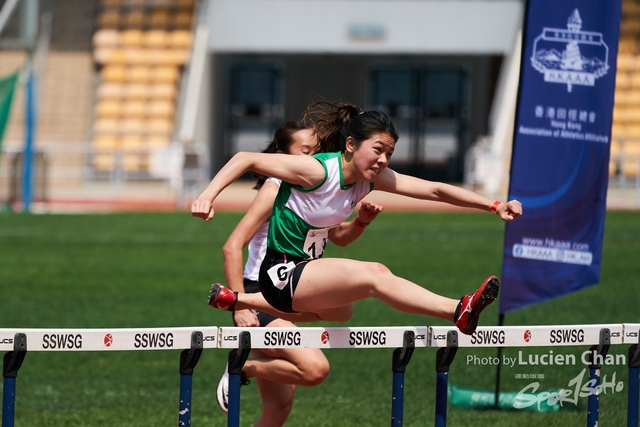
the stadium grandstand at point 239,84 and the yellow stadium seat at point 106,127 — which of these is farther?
the yellow stadium seat at point 106,127

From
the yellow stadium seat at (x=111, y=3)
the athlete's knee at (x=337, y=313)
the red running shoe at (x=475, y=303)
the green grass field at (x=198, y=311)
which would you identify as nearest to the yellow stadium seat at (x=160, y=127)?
the yellow stadium seat at (x=111, y=3)

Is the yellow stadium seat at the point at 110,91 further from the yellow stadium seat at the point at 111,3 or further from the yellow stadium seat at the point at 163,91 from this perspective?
the yellow stadium seat at the point at 111,3

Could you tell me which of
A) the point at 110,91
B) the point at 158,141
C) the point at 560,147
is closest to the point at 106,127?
the point at 110,91

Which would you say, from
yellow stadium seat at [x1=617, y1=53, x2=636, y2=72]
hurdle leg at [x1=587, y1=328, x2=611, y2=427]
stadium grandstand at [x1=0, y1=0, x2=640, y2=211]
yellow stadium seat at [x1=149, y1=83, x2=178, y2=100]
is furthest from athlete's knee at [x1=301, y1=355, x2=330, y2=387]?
yellow stadium seat at [x1=617, y1=53, x2=636, y2=72]

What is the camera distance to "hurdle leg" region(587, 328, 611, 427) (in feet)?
15.2

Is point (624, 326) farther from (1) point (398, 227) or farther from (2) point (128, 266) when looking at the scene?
(1) point (398, 227)

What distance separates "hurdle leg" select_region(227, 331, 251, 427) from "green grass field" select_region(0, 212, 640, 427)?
2249 millimetres

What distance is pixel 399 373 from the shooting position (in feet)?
14.9

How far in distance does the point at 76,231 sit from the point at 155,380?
11.4m

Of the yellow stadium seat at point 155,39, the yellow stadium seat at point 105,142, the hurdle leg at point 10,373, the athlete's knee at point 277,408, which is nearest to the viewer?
the hurdle leg at point 10,373

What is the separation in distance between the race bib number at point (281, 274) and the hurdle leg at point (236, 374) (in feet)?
1.50

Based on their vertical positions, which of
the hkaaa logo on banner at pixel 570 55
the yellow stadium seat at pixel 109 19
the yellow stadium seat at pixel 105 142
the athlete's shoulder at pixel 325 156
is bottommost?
the yellow stadium seat at pixel 105 142

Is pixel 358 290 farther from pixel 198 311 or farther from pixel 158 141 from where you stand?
pixel 158 141

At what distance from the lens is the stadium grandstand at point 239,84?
26.5m
